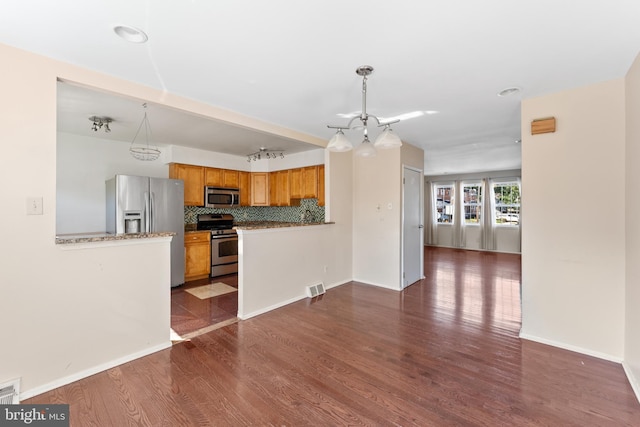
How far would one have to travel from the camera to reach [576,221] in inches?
101

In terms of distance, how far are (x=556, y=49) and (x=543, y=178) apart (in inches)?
48.1

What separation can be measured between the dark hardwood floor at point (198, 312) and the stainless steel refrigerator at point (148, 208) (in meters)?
0.76

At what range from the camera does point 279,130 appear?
370 cm

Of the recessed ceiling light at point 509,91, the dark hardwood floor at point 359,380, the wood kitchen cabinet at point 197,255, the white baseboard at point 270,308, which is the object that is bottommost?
the dark hardwood floor at point 359,380

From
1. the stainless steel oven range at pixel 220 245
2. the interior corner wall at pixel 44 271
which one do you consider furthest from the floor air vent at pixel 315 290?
the interior corner wall at pixel 44 271

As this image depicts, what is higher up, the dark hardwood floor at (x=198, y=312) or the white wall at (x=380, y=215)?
the white wall at (x=380, y=215)

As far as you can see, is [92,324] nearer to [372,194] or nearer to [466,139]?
[372,194]

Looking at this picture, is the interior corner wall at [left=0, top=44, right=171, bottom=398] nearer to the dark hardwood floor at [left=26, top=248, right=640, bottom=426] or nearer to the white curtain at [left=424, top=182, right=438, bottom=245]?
the dark hardwood floor at [left=26, top=248, right=640, bottom=426]

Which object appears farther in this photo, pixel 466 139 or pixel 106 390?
pixel 466 139

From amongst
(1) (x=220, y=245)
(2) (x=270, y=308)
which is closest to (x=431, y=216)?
(1) (x=220, y=245)

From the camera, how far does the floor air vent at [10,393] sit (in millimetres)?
1833

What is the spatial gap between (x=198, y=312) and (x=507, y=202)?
28.4 ft

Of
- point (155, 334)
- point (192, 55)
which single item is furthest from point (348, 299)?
point (192, 55)

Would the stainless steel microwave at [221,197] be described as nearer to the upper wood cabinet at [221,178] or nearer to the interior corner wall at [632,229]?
the upper wood cabinet at [221,178]
